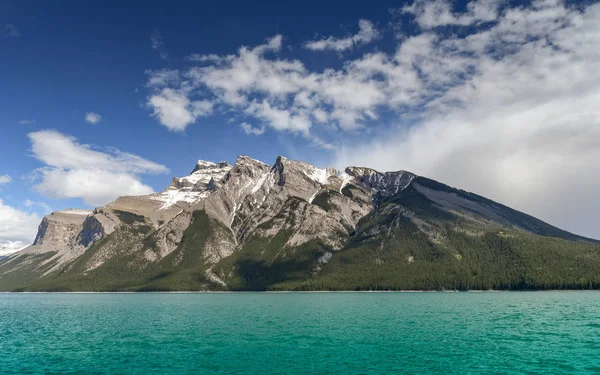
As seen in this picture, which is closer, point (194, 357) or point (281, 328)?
point (194, 357)

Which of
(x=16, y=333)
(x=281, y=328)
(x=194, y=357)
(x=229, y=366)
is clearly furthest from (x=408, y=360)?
(x=16, y=333)

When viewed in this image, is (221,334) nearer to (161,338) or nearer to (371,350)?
(161,338)

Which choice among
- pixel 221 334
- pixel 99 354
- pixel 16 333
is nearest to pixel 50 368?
pixel 99 354

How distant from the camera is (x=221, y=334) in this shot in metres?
87.0

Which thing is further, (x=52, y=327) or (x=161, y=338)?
(x=52, y=327)

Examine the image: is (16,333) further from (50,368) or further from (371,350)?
(371,350)

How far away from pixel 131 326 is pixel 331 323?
51.4 meters

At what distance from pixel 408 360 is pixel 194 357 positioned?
105ft

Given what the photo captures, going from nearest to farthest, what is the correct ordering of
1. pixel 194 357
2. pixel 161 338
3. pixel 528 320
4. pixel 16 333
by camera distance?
pixel 194 357 < pixel 161 338 < pixel 16 333 < pixel 528 320

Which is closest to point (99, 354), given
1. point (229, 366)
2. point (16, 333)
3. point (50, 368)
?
point (50, 368)

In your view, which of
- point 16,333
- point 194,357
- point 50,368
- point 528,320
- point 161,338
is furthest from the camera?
point 528,320

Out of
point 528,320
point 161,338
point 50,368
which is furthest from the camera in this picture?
point 528,320

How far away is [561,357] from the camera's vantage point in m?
57.6

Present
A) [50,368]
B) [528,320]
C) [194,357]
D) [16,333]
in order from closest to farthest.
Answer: [50,368] < [194,357] < [16,333] < [528,320]
